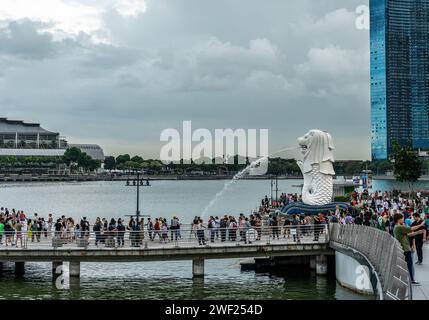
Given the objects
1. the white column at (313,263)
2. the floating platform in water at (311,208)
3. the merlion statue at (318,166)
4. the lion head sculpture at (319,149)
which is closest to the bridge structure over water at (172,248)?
the white column at (313,263)

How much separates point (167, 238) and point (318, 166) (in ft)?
40.9

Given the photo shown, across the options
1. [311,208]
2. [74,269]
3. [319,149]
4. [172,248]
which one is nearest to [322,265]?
[172,248]

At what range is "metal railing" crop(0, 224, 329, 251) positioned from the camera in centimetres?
2933

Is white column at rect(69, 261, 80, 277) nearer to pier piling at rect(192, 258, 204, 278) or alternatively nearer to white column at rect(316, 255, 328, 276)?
pier piling at rect(192, 258, 204, 278)

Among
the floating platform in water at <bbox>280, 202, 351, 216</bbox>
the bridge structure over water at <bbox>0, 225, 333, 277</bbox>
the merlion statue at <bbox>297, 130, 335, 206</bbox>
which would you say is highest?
the merlion statue at <bbox>297, 130, 335, 206</bbox>

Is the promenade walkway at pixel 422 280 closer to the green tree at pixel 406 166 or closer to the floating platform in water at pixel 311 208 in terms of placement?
the floating platform in water at pixel 311 208

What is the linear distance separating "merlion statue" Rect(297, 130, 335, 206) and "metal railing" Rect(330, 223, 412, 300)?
919 cm

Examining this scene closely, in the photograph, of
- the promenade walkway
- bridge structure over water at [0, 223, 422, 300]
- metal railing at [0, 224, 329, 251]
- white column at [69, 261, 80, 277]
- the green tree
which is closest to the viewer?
the promenade walkway

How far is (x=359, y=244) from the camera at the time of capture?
23953 mm

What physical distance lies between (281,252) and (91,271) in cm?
984

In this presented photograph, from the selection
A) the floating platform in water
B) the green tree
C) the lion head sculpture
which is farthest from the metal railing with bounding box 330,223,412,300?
the green tree
